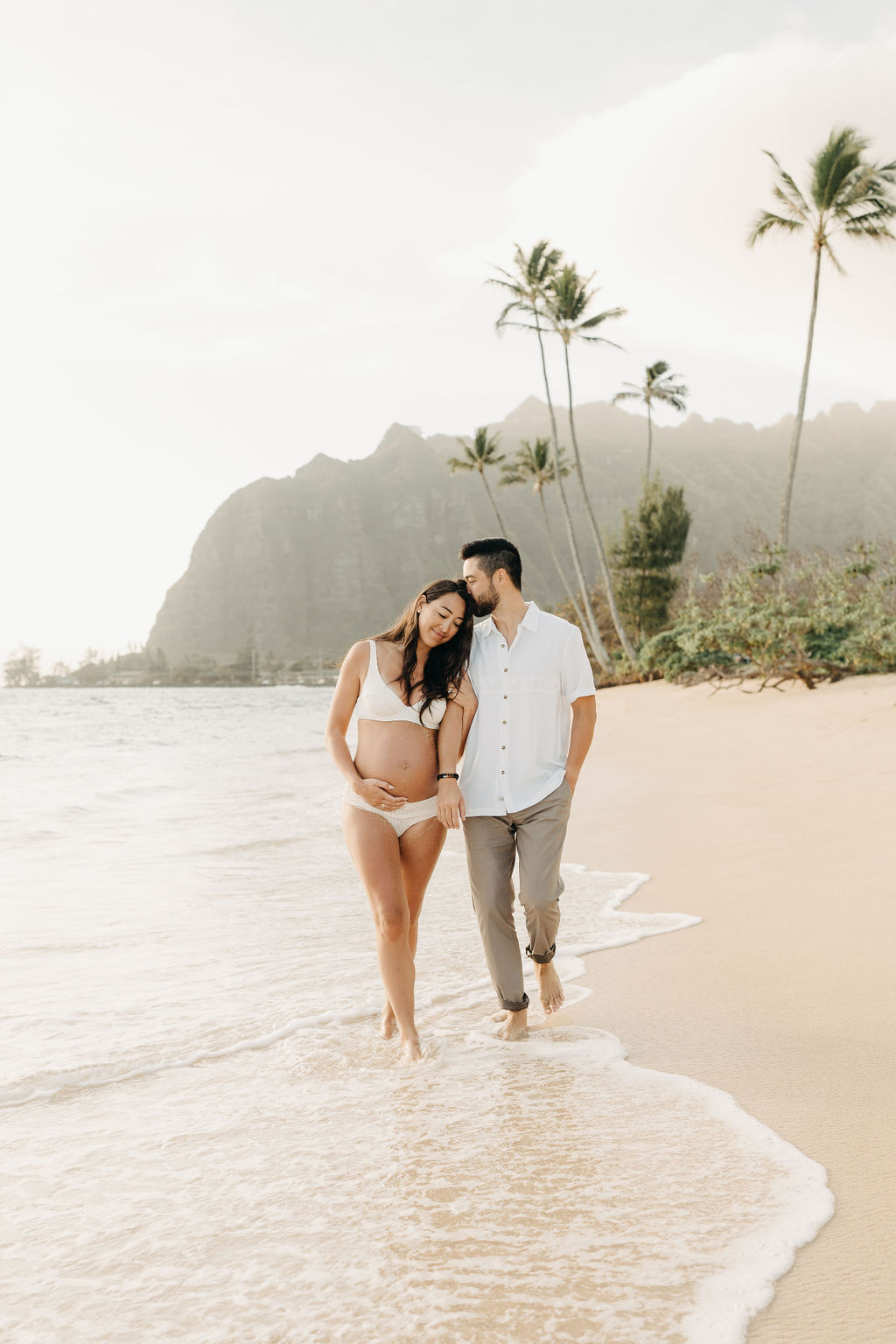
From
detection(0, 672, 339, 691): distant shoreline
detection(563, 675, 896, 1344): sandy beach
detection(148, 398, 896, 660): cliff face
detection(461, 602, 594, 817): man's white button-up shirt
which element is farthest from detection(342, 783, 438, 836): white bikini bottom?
detection(148, 398, 896, 660): cliff face

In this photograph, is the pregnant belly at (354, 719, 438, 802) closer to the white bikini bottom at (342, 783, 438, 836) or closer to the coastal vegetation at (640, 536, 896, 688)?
the white bikini bottom at (342, 783, 438, 836)

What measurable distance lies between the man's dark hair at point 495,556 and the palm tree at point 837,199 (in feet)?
64.4

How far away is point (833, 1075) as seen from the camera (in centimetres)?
289

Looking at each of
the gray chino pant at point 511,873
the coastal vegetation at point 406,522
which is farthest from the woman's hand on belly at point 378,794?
the coastal vegetation at point 406,522

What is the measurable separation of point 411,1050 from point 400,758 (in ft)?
3.23

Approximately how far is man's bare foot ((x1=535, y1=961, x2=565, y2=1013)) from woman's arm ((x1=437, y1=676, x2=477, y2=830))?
27.3 inches

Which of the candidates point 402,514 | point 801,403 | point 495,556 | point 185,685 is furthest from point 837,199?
point 402,514

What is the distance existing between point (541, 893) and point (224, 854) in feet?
16.4

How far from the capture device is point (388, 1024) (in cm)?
347

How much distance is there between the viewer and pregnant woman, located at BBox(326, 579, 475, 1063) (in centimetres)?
332

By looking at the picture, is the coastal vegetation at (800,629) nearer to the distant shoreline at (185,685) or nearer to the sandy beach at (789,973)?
the sandy beach at (789,973)

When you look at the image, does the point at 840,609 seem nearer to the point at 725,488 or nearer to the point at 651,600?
the point at 651,600

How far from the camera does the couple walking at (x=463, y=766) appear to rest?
3.35 m

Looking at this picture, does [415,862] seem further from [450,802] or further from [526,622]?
[526,622]
